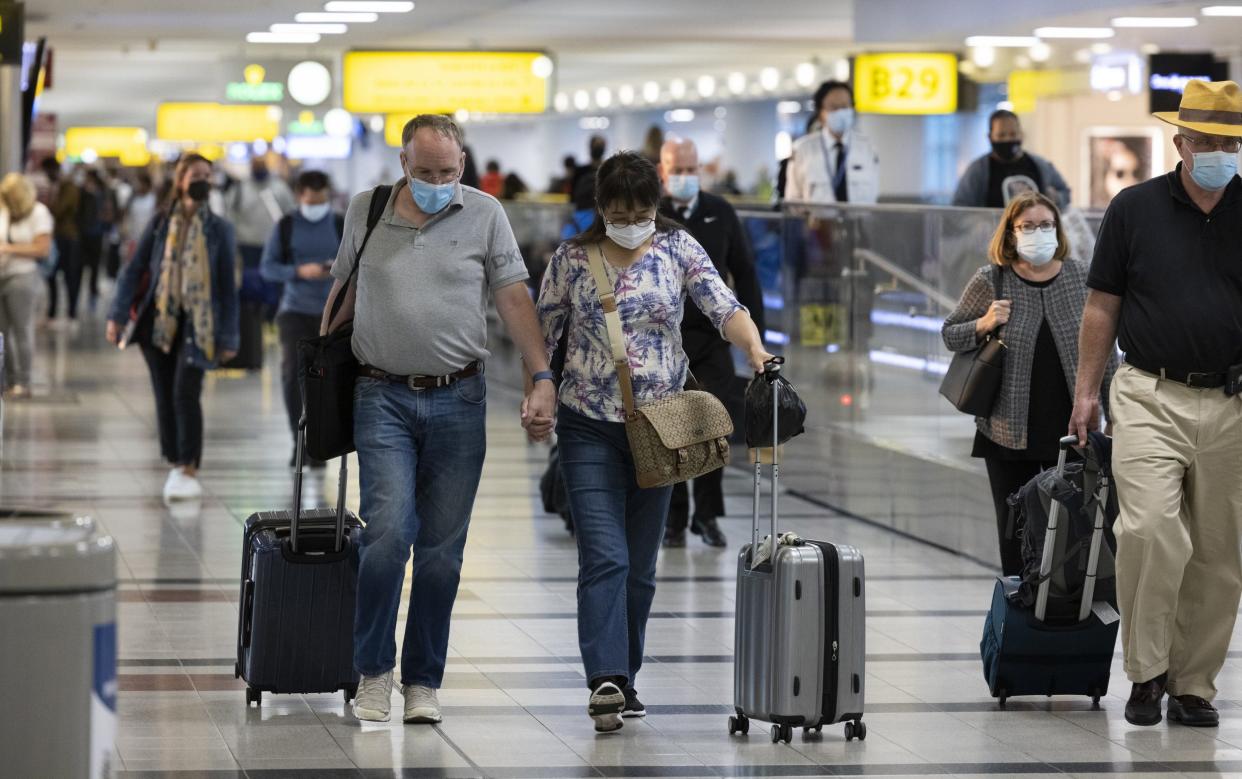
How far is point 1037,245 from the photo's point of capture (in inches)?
297

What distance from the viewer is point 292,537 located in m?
6.54

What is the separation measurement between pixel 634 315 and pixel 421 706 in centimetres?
131

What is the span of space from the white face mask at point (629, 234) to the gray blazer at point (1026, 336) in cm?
188

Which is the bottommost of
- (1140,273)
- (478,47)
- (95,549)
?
(95,549)

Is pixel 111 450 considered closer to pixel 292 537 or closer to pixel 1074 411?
pixel 292 537

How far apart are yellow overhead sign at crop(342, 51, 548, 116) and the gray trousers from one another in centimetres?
676

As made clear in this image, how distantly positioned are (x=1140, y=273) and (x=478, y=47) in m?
17.9

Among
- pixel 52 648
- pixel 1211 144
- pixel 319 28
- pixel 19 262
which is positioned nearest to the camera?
pixel 52 648

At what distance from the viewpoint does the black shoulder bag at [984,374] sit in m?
7.62

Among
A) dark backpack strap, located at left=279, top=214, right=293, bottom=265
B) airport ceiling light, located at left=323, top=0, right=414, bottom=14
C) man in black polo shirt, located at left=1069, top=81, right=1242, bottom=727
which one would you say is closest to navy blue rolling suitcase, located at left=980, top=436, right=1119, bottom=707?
man in black polo shirt, located at left=1069, top=81, right=1242, bottom=727

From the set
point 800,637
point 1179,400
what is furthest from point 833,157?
point 800,637

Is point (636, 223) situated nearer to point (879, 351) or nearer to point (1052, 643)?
point (1052, 643)

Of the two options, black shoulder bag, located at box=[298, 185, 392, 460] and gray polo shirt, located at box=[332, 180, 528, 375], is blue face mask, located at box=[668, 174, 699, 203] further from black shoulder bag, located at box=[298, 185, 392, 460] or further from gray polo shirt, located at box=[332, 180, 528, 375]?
black shoulder bag, located at box=[298, 185, 392, 460]

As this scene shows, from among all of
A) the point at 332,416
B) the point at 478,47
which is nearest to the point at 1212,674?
the point at 332,416
